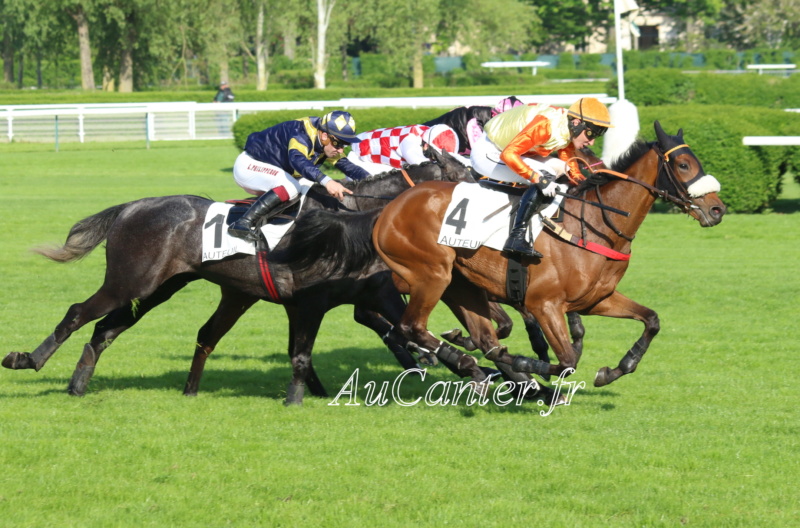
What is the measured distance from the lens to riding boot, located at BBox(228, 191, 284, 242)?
248 inches

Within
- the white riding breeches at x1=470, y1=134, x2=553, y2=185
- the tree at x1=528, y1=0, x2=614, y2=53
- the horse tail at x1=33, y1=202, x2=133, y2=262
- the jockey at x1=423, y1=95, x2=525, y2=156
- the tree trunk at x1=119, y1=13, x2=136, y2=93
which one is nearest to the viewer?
the white riding breeches at x1=470, y1=134, x2=553, y2=185

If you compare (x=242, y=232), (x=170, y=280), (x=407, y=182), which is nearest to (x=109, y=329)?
(x=170, y=280)

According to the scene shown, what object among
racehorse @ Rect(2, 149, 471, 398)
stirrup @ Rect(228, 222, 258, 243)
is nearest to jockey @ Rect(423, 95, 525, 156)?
racehorse @ Rect(2, 149, 471, 398)

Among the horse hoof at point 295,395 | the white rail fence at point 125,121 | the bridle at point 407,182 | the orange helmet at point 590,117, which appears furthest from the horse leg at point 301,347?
the white rail fence at point 125,121

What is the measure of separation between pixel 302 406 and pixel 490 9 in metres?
46.8

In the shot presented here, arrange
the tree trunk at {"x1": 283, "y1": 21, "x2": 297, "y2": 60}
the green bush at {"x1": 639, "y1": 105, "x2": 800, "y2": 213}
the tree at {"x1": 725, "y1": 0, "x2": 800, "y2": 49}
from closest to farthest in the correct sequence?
1. the green bush at {"x1": 639, "y1": 105, "x2": 800, "y2": 213}
2. the tree trunk at {"x1": 283, "y1": 21, "x2": 297, "y2": 60}
3. the tree at {"x1": 725, "y1": 0, "x2": 800, "y2": 49}

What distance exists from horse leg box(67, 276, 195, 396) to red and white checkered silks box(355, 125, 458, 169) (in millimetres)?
1848

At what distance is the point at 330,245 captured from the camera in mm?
6277

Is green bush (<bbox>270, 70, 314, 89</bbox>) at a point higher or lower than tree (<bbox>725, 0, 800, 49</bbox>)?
lower

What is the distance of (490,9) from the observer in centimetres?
5100

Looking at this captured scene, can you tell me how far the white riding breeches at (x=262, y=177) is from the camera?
6488 millimetres

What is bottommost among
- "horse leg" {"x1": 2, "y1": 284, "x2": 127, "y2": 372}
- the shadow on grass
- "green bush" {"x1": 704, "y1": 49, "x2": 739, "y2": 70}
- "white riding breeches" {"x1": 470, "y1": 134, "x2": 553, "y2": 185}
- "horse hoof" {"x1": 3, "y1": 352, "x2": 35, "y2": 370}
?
the shadow on grass

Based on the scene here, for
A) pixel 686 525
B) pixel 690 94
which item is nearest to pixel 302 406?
pixel 686 525

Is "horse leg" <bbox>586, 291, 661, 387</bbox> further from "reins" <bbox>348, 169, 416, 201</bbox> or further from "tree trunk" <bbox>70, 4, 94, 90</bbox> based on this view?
"tree trunk" <bbox>70, 4, 94, 90</bbox>
